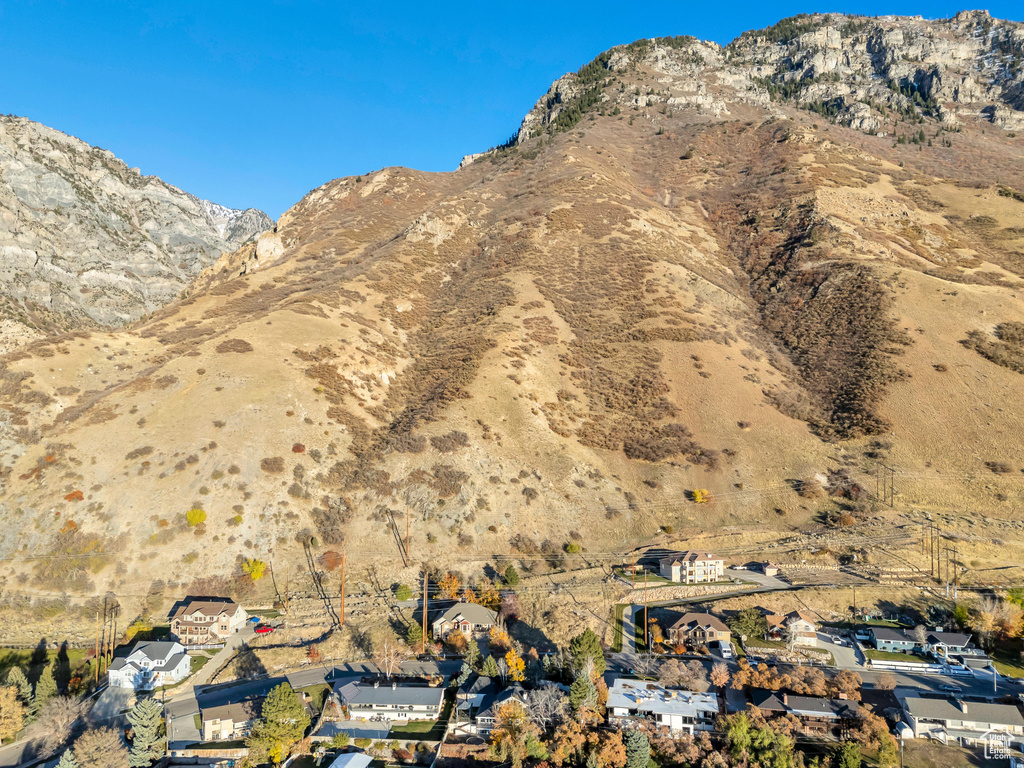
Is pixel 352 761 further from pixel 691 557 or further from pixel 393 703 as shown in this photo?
pixel 691 557

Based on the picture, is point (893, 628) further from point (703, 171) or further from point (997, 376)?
point (703, 171)

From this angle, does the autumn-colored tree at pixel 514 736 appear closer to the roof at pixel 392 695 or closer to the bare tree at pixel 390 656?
the roof at pixel 392 695

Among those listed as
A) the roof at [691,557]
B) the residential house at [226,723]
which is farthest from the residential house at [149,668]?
the roof at [691,557]

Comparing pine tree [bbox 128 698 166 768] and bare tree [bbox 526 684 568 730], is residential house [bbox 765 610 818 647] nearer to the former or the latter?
bare tree [bbox 526 684 568 730]

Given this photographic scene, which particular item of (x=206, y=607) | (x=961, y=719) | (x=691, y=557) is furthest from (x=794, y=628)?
(x=206, y=607)


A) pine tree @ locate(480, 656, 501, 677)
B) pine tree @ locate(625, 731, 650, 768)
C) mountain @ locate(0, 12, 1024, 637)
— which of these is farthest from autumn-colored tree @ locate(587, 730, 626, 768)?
mountain @ locate(0, 12, 1024, 637)
